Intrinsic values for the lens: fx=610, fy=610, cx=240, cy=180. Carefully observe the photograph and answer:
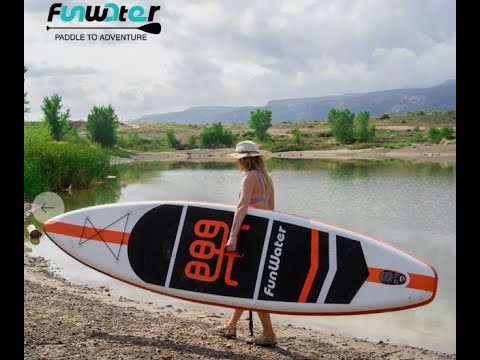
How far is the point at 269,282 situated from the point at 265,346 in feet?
1.55

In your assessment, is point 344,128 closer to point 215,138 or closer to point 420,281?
point 215,138

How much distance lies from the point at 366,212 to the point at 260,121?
39034 millimetres

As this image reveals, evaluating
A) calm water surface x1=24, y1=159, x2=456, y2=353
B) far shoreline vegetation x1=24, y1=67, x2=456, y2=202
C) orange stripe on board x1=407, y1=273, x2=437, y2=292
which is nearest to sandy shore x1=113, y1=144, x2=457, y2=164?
far shoreline vegetation x1=24, y1=67, x2=456, y2=202

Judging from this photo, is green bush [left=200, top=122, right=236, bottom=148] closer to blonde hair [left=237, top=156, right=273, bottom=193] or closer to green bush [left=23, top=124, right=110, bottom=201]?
green bush [left=23, top=124, right=110, bottom=201]

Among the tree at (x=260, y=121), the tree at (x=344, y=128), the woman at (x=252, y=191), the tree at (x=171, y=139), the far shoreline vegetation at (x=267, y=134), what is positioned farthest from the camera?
the tree at (x=171, y=139)

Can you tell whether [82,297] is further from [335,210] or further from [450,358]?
[335,210]

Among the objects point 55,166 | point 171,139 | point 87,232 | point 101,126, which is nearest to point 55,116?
point 101,126

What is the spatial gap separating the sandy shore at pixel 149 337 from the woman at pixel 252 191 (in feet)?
0.63

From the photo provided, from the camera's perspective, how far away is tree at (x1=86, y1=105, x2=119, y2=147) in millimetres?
43625

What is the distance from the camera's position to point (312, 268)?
4.48m

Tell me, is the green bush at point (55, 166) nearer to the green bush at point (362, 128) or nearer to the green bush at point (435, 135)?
the green bush at point (435, 135)

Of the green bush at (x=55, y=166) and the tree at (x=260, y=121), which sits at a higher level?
the tree at (x=260, y=121)

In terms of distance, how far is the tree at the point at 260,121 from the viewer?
52.3 meters

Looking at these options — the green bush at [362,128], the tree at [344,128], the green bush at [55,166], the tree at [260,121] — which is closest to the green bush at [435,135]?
the green bush at [362,128]
